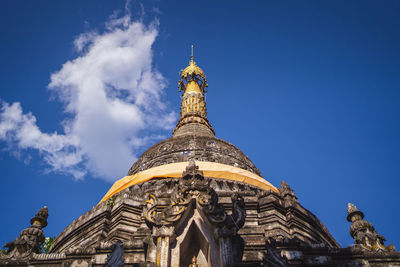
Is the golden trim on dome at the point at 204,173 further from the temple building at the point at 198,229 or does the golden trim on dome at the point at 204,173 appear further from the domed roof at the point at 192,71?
the domed roof at the point at 192,71

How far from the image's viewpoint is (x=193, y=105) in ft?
92.0

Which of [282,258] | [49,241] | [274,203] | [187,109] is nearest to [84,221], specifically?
[274,203]

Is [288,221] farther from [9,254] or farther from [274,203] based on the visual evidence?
[9,254]

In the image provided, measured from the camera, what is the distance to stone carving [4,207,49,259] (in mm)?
9914

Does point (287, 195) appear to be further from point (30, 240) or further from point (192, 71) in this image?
point (192, 71)

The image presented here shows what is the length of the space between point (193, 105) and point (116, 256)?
2057 cm

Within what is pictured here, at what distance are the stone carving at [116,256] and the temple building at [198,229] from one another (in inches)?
0.8

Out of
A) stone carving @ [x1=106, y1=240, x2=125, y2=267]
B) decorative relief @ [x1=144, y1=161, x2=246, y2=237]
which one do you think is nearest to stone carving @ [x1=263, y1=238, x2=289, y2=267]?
decorative relief @ [x1=144, y1=161, x2=246, y2=237]

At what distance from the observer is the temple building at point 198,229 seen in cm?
768

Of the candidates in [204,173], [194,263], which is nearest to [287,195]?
[204,173]

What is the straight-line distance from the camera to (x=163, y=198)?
1087 centimetres

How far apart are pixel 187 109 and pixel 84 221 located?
15.7 metres

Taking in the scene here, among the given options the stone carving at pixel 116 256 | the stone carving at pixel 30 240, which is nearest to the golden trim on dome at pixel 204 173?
the stone carving at pixel 30 240

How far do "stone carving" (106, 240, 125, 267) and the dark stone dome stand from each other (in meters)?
9.94
